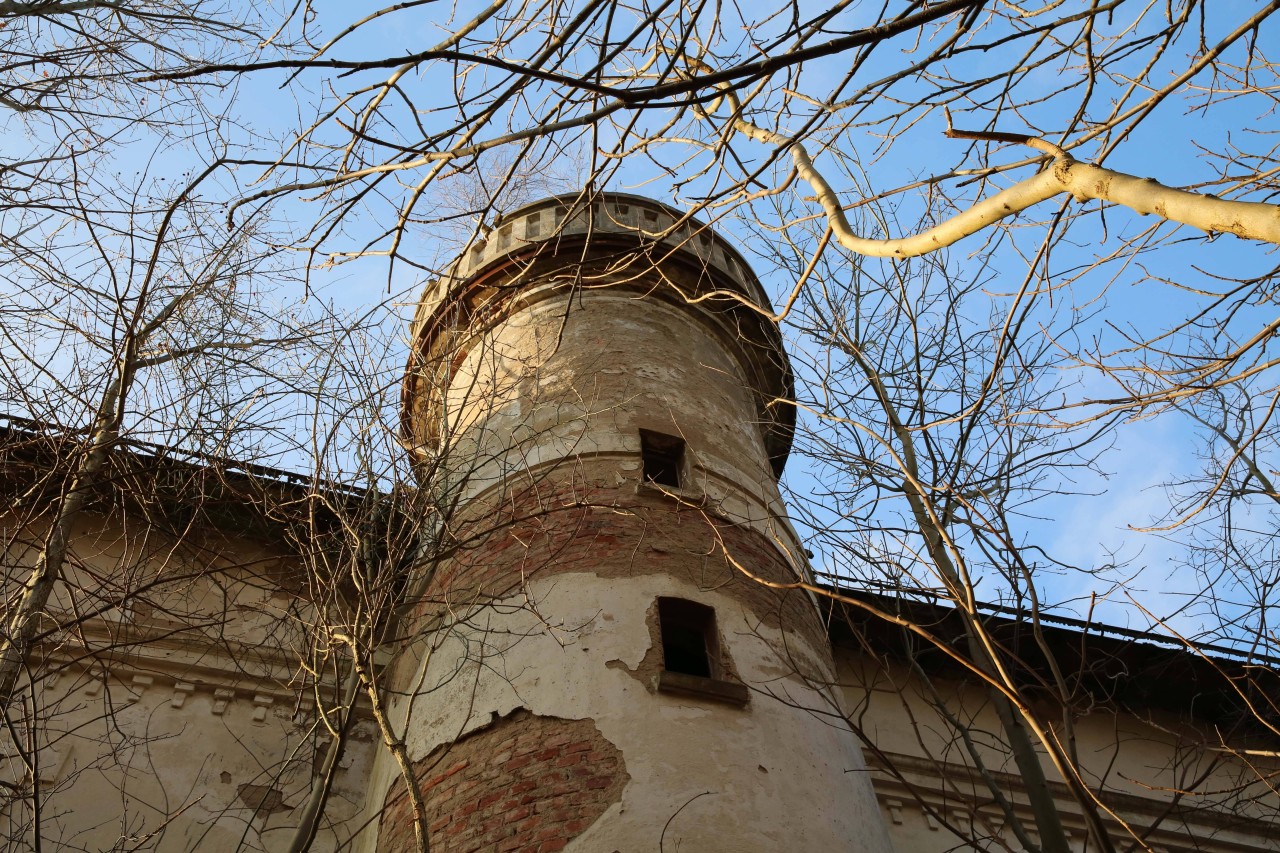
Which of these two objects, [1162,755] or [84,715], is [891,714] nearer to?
[1162,755]

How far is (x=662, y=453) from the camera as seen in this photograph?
8.45m

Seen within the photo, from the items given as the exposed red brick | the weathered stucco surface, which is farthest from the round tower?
the weathered stucco surface

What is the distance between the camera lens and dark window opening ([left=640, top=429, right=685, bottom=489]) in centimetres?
835

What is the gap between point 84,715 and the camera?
7.50 metres

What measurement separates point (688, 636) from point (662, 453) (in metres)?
1.66

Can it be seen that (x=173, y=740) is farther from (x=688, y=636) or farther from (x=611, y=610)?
(x=688, y=636)

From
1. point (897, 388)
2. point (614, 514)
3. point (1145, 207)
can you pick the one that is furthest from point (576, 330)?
point (1145, 207)

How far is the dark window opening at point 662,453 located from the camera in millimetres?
8353

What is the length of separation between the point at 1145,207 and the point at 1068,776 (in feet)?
6.42

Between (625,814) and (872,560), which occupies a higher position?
(872,560)

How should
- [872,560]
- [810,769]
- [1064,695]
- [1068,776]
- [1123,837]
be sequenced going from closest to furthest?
[1068,776] → [1064,695] → [872,560] → [810,769] → [1123,837]

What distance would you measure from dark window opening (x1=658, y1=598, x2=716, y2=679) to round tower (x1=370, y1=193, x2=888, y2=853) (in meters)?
0.02

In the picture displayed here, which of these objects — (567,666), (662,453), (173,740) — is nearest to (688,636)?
(567,666)

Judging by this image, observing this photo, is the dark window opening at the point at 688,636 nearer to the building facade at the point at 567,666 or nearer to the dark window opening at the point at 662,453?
the building facade at the point at 567,666
